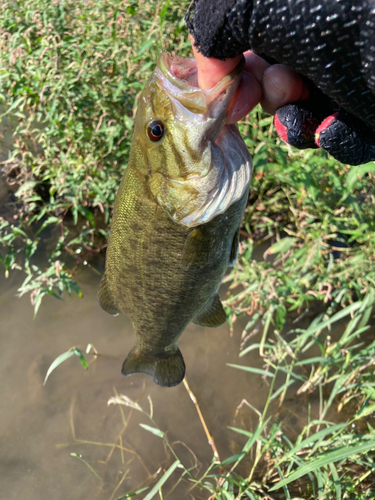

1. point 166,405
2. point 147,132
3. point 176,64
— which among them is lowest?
point 166,405

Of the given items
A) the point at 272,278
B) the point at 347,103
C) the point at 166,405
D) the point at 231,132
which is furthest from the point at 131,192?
the point at 166,405

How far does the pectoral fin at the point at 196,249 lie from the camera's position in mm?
1524

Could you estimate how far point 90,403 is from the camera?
3.13m

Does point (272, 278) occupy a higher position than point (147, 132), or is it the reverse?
point (147, 132)

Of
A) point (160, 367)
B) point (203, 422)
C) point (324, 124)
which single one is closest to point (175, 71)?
point (324, 124)

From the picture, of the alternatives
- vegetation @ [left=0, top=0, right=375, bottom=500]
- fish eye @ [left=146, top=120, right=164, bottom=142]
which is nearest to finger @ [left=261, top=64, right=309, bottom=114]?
fish eye @ [left=146, top=120, right=164, bottom=142]

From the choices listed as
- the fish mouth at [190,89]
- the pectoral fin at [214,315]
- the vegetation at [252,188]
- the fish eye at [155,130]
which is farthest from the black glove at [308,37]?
the vegetation at [252,188]

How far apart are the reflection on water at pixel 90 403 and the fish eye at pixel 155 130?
2401 mm

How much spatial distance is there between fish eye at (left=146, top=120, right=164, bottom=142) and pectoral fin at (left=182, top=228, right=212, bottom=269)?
0.39 m

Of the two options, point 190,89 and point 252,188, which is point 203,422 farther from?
point 190,89

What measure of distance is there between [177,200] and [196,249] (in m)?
0.24

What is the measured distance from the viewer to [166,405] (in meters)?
3.17

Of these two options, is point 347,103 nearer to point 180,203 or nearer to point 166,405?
point 180,203

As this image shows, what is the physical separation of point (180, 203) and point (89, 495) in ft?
8.41
